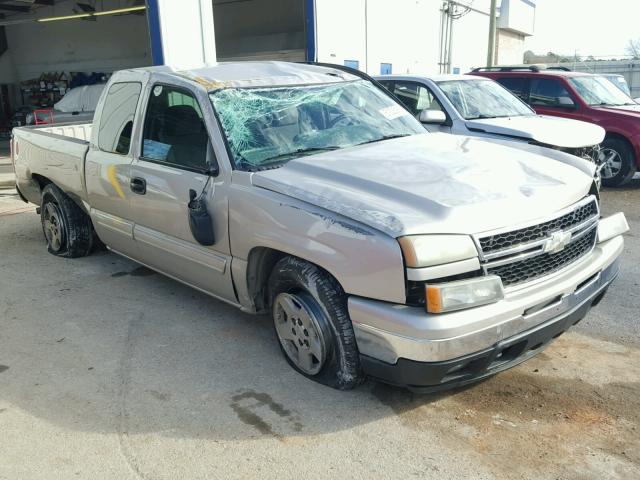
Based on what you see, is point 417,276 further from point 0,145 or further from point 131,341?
point 0,145

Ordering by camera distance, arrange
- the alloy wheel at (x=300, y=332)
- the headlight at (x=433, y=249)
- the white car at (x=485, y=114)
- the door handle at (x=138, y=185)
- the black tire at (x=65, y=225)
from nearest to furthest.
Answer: the headlight at (x=433, y=249), the alloy wheel at (x=300, y=332), the door handle at (x=138, y=185), the black tire at (x=65, y=225), the white car at (x=485, y=114)

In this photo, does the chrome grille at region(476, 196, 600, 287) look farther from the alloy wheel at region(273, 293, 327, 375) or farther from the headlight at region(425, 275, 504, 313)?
the alloy wheel at region(273, 293, 327, 375)

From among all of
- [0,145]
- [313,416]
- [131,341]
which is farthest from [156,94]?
[0,145]

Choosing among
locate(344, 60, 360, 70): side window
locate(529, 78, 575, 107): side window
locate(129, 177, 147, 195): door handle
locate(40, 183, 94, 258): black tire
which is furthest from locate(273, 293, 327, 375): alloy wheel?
locate(344, 60, 360, 70): side window

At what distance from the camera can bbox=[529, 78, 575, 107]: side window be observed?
979 centimetres

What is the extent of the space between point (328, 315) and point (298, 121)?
4.83 feet

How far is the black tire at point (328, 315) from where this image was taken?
3.12 meters

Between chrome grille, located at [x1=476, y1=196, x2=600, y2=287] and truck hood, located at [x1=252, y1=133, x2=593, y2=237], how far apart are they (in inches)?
2.5

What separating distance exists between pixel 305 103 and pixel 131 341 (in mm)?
2088

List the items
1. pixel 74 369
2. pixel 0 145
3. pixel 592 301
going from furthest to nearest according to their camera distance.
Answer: pixel 0 145, pixel 74 369, pixel 592 301

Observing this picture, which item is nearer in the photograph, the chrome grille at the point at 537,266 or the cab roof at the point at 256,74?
the chrome grille at the point at 537,266

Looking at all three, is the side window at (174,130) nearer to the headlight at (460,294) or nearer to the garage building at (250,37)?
the headlight at (460,294)

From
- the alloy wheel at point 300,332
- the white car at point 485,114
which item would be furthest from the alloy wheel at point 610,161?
the alloy wheel at point 300,332

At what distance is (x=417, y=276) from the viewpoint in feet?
8.89
